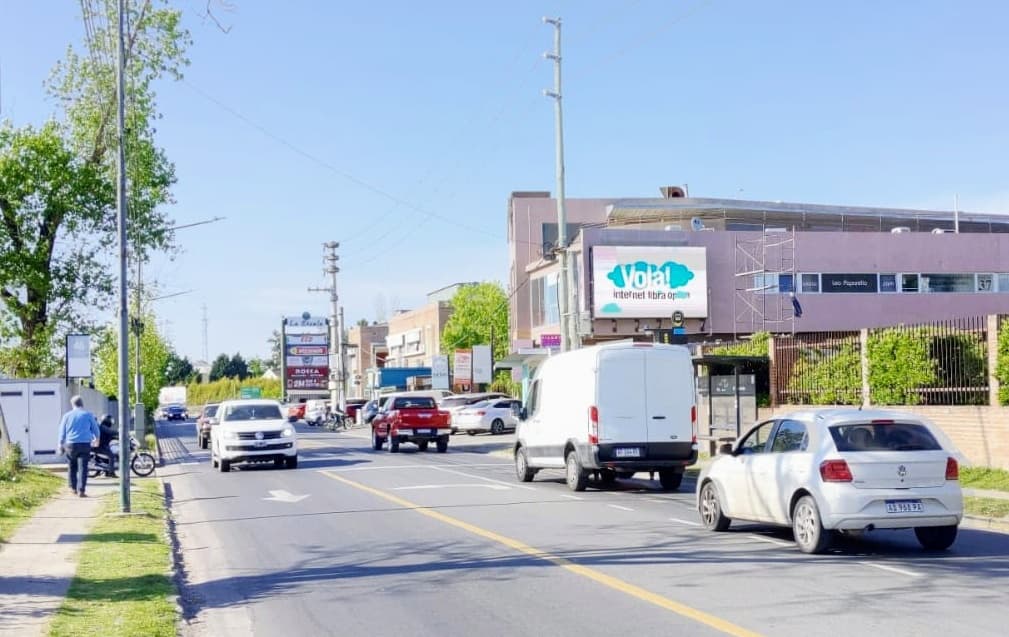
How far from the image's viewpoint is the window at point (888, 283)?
53656 millimetres

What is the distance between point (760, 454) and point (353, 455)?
24.6 metres

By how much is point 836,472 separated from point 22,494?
49.1ft

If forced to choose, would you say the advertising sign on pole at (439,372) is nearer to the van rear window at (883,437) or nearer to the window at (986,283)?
the window at (986,283)

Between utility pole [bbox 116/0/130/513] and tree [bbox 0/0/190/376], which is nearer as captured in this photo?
utility pole [bbox 116/0/130/513]

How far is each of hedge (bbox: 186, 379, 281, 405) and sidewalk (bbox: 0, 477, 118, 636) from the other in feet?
438

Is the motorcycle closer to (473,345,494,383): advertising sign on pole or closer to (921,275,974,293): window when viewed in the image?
(473,345,494,383): advertising sign on pole

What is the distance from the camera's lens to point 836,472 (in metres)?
12.1

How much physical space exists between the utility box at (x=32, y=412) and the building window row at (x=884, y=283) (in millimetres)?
31264

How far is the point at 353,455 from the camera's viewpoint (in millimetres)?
36688

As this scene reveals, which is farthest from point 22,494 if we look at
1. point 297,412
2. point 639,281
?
point 297,412

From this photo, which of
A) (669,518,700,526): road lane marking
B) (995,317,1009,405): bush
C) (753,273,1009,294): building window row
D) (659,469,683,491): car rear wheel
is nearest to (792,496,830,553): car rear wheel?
(669,518,700,526): road lane marking

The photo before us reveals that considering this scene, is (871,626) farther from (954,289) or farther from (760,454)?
(954,289)

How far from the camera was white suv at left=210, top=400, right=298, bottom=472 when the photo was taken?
28875mm

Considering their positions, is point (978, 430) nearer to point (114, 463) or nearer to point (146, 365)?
point (114, 463)
